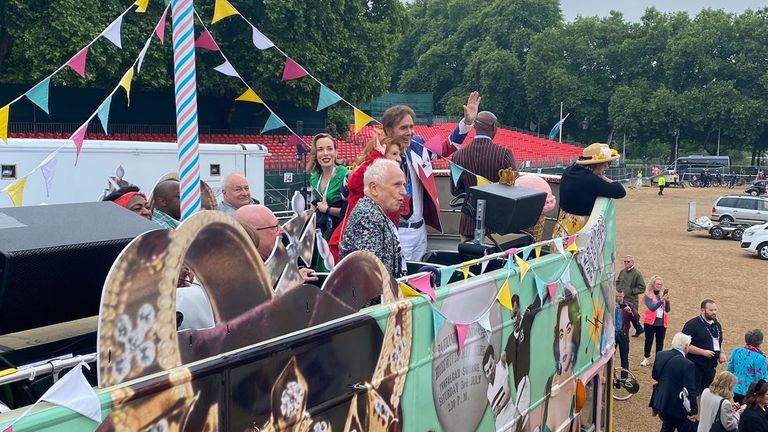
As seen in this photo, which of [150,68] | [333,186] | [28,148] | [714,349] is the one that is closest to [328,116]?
[150,68]

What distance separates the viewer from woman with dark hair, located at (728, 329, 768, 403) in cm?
873

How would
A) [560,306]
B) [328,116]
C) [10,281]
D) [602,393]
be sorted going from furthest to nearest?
[328,116] → [602,393] → [560,306] → [10,281]

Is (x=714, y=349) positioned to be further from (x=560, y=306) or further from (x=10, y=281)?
(x=10, y=281)

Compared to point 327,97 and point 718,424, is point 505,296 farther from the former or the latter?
point 718,424

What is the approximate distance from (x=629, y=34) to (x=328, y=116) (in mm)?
46247

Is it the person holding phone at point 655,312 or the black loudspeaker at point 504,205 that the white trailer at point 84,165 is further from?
the black loudspeaker at point 504,205

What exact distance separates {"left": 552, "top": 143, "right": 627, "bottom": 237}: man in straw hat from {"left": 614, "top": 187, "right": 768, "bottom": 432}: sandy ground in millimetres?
4132

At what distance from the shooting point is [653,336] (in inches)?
487

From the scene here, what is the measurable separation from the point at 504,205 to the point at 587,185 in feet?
6.69

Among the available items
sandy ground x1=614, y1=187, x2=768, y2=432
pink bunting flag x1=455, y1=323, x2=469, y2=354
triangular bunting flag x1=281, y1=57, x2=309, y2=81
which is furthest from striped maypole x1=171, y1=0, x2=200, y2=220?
sandy ground x1=614, y1=187, x2=768, y2=432

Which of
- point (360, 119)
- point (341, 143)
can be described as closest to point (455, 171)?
point (360, 119)

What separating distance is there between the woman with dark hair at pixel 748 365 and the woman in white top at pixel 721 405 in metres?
1.36

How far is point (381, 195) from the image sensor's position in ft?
13.1

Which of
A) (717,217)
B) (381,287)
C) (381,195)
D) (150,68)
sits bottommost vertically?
(717,217)
